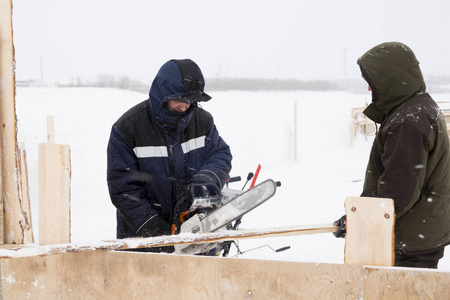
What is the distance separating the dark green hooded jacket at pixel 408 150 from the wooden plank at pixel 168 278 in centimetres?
73

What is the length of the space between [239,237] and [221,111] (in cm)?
1589

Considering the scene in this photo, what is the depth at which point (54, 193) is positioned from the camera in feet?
4.95

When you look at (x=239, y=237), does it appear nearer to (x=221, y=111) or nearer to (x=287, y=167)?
(x=287, y=167)

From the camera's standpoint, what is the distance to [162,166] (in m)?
2.45

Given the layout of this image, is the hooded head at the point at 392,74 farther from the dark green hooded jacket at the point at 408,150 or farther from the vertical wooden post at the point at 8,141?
the vertical wooden post at the point at 8,141

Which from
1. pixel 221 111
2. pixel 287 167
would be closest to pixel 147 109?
pixel 287 167

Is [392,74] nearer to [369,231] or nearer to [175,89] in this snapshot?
[369,231]

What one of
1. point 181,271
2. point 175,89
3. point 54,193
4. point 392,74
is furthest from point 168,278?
point 392,74

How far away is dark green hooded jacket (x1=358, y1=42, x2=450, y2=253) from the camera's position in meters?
1.81

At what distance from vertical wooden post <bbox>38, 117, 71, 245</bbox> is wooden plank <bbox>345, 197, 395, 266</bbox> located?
1029mm

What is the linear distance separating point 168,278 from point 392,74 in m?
1.43

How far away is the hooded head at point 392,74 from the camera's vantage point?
6.43ft

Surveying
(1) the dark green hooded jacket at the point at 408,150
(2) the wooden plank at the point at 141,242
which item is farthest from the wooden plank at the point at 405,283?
(1) the dark green hooded jacket at the point at 408,150

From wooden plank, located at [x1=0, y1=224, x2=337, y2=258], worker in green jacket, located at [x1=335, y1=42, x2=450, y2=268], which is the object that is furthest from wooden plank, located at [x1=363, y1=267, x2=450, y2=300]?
worker in green jacket, located at [x1=335, y1=42, x2=450, y2=268]
